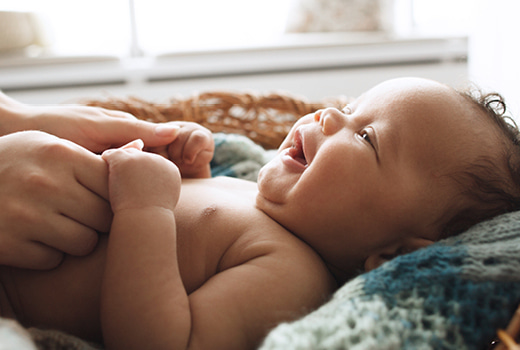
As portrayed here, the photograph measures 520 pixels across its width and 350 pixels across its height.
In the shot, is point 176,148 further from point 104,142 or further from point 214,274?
point 214,274

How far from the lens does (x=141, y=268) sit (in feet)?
2.22

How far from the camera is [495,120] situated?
0.85m

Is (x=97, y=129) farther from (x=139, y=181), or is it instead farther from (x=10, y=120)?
(x=139, y=181)

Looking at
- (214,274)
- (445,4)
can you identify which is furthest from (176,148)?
(445,4)

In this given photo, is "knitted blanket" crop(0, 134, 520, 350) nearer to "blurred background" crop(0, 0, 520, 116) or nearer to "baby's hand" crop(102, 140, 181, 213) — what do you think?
"baby's hand" crop(102, 140, 181, 213)

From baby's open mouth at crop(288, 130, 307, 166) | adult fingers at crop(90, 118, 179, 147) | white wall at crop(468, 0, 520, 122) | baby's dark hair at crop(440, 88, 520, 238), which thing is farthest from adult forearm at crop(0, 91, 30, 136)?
white wall at crop(468, 0, 520, 122)

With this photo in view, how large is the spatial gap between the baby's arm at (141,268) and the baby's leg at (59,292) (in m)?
0.08

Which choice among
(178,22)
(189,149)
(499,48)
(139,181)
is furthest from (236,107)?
(178,22)

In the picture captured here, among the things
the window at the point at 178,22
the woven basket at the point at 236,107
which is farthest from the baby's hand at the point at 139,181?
the window at the point at 178,22

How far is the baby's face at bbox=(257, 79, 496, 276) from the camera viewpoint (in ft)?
2.63

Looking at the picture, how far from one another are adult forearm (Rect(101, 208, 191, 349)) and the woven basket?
2.55ft

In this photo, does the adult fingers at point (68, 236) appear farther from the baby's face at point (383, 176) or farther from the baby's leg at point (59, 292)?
the baby's face at point (383, 176)

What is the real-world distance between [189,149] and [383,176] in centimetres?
41

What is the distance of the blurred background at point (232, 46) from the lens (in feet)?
7.04
